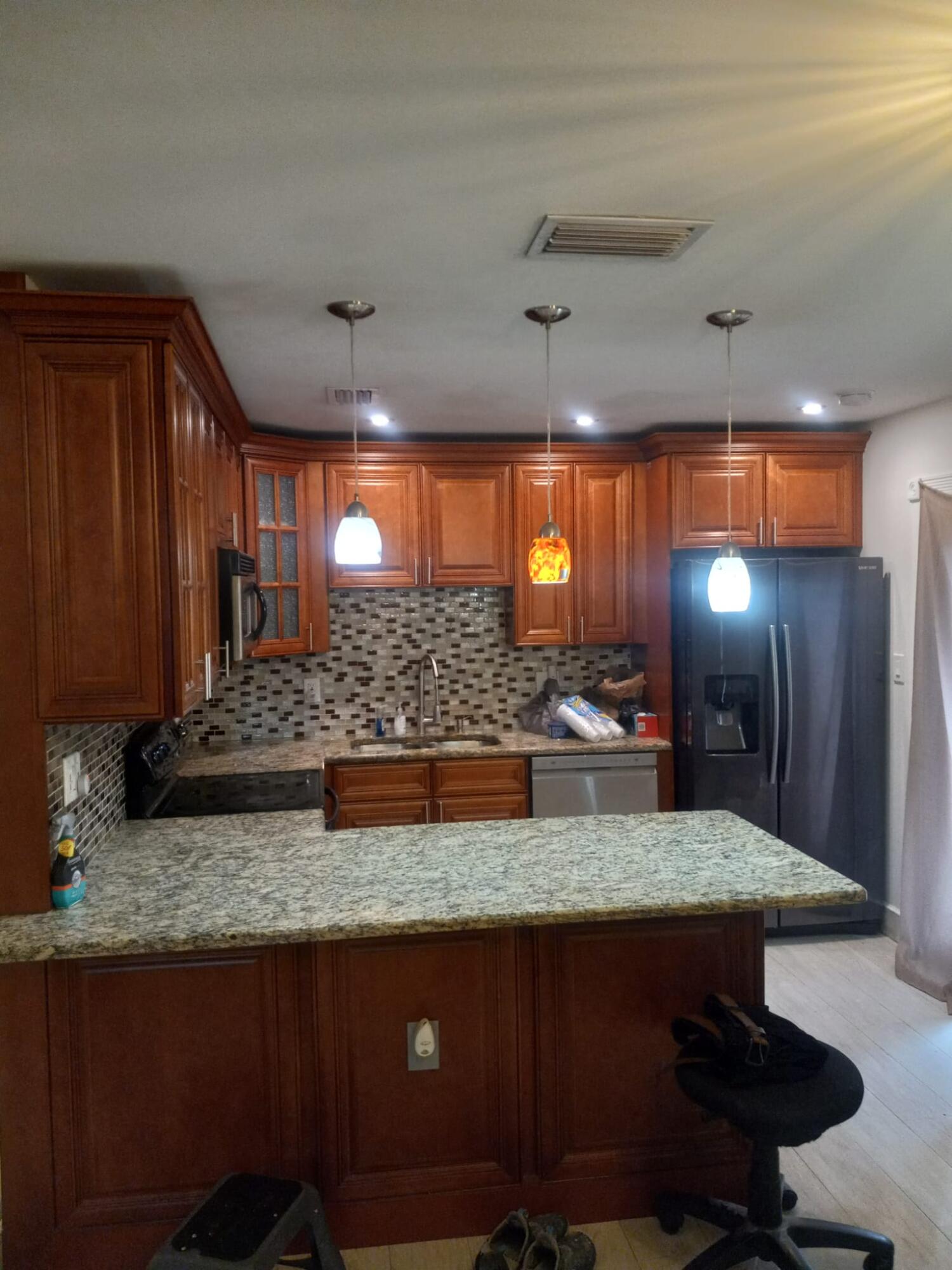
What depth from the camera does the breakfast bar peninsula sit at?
77.6 inches

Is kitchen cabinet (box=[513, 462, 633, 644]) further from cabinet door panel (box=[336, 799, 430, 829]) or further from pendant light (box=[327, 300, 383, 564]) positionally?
pendant light (box=[327, 300, 383, 564])

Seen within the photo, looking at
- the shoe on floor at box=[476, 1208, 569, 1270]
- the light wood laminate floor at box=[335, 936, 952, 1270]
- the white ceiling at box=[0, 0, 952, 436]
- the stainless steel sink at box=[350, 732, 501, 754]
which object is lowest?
the light wood laminate floor at box=[335, 936, 952, 1270]

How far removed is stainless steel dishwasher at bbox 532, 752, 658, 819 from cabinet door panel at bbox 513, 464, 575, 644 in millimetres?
664

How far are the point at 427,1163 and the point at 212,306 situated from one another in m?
2.33

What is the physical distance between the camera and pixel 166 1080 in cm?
202

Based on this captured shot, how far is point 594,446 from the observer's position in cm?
434

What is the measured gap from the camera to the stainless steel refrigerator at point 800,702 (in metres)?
3.95

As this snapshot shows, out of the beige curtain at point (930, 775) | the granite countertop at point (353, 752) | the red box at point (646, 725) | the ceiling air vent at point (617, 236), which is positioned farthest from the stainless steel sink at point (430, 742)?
the ceiling air vent at point (617, 236)

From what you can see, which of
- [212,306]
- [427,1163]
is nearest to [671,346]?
[212,306]

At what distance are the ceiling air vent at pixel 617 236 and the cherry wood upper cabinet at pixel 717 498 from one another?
2.21 metres

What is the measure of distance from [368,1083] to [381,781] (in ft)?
6.59

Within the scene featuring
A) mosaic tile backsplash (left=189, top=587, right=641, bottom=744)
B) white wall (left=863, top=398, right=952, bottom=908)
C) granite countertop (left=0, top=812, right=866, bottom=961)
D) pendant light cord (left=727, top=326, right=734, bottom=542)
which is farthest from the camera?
mosaic tile backsplash (left=189, top=587, right=641, bottom=744)

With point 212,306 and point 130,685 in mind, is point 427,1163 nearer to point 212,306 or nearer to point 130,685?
point 130,685

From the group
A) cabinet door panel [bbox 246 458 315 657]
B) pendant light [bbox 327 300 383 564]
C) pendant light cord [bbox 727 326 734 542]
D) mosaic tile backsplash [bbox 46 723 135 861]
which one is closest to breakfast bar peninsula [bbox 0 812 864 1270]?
mosaic tile backsplash [bbox 46 723 135 861]
